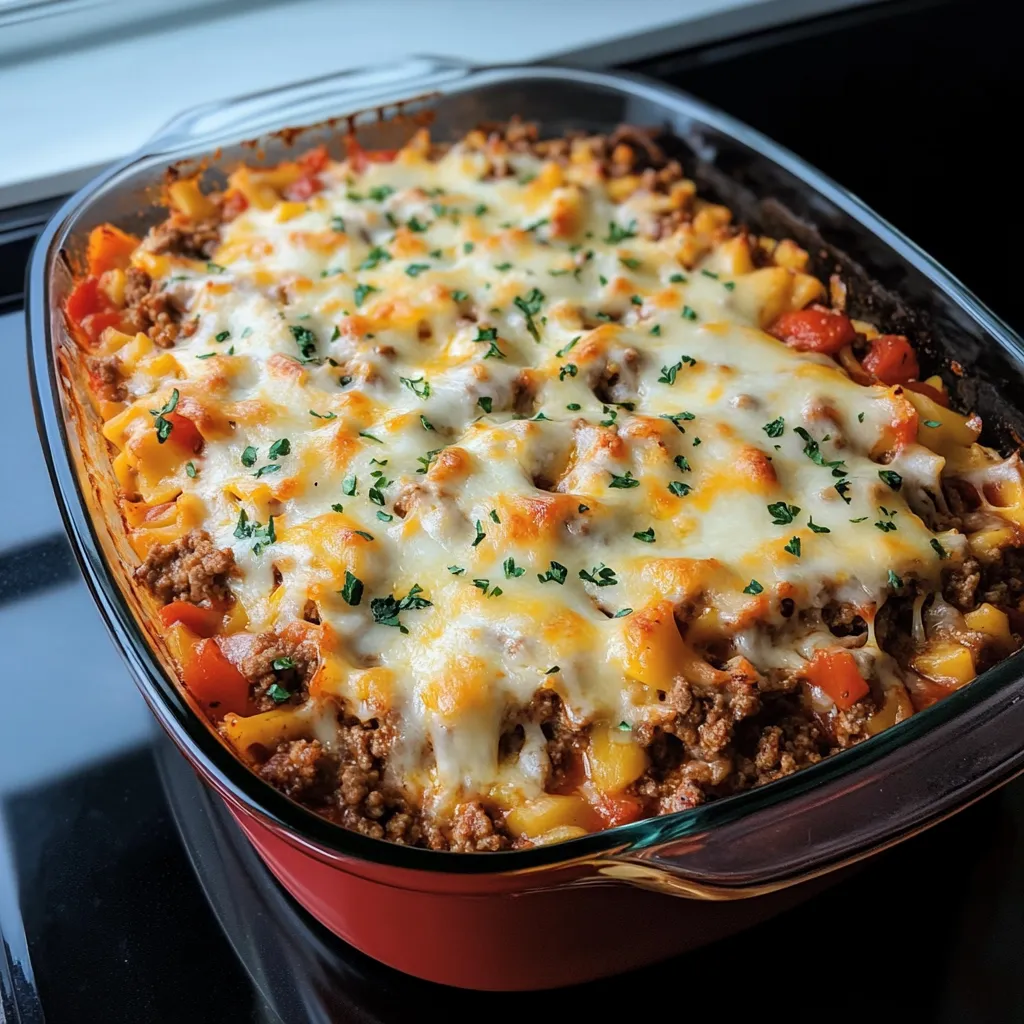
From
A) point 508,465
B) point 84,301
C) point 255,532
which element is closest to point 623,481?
point 508,465

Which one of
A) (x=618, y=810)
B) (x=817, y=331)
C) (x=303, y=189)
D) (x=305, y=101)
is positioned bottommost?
(x=618, y=810)

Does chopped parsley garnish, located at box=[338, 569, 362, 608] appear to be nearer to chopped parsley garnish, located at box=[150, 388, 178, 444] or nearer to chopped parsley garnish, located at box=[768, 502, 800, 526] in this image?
chopped parsley garnish, located at box=[150, 388, 178, 444]

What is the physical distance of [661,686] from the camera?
152 centimetres

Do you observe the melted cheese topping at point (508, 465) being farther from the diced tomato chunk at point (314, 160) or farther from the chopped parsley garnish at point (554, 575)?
the diced tomato chunk at point (314, 160)

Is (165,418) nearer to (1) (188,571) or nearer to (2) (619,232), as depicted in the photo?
(1) (188,571)

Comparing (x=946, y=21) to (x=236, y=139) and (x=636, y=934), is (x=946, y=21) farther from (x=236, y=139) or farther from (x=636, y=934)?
(x=636, y=934)

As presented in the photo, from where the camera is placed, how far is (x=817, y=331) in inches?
83.7

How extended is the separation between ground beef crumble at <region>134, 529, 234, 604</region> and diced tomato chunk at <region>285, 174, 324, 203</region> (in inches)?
39.8

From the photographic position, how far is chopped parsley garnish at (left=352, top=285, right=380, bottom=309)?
213 cm

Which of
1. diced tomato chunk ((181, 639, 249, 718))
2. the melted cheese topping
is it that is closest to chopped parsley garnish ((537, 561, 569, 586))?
the melted cheese topping

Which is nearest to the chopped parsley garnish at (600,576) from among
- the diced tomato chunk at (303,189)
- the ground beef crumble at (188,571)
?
the ground beef crumble at (188,571)

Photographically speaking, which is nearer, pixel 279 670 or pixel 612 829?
pixel 612 829

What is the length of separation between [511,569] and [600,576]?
0.42ft

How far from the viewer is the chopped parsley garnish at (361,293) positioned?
2130mm
